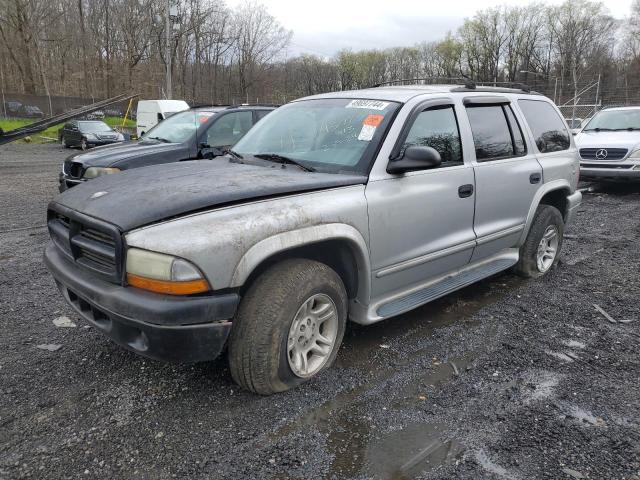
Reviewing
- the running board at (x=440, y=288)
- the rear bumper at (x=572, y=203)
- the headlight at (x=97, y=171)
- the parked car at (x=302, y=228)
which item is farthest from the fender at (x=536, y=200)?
the headlight at (x=97, y=171)

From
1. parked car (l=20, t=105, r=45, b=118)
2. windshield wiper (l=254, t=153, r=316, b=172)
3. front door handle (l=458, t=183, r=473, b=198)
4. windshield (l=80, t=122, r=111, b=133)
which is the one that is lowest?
front door handle (l=458, t=183, r=473, b=198)

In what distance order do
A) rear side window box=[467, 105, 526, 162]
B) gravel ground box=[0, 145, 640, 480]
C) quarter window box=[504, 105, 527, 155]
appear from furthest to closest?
quarter window box=[504, 105, 527, 155] < rear side window box=[467, 105, 526, 162] < gravel ground box=[0, 145, 640, 480]

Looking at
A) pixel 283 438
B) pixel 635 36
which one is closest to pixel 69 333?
pixel 283 438

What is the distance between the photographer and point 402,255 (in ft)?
11.0

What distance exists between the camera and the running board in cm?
339

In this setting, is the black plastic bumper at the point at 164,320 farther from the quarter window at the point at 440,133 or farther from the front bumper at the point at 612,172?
the front bumper at the point at 612,172

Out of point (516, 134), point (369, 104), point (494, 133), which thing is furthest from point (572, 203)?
point (369, 104)

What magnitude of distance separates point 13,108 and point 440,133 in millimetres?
38819

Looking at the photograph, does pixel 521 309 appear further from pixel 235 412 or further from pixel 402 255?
pixel 235 412

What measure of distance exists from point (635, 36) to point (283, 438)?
78536 mm

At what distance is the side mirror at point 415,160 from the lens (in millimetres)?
3150

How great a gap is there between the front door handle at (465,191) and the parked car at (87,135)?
21.2 m

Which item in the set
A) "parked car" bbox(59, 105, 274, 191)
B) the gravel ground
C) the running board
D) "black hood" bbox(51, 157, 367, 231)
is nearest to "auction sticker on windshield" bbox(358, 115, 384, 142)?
"black hood" bbox(51, 157, 367, 231)

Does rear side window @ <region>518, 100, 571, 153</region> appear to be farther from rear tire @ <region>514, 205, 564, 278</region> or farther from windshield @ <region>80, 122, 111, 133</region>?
windshield @ <region>80, 122, 111, 133</region>
